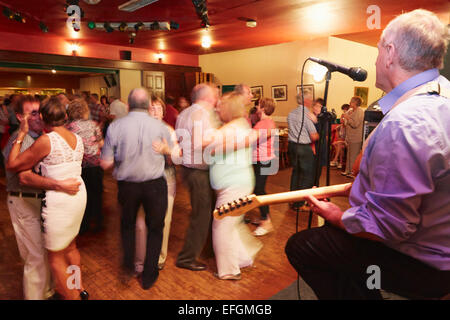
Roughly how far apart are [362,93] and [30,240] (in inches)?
347

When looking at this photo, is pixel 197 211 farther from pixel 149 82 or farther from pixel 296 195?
pixel 149 82

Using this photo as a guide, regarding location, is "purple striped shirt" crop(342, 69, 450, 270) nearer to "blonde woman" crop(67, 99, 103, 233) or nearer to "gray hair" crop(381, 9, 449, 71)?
"gray hair" crop(381, 9, 449, 71)

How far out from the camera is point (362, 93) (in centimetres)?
874

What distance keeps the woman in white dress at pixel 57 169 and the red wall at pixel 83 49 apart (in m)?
6.54

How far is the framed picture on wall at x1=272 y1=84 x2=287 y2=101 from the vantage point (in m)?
8.39

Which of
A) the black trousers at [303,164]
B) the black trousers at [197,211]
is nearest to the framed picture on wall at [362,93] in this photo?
the black trousers at [303,164]

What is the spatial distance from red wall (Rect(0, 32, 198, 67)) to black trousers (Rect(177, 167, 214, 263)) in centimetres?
682

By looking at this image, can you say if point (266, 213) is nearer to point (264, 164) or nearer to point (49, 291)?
point (264, 164)

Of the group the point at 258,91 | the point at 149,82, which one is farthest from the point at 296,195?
the point at 149,82

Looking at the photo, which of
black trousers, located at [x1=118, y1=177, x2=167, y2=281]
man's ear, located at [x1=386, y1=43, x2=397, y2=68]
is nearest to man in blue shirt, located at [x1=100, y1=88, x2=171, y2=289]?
black trousers, located at [x1=118, y1=177, x2=167, y2=281]

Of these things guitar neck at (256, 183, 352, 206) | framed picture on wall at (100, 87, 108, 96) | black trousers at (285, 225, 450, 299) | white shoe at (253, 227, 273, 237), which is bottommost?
white shoe at (253, 227, 273, 237)

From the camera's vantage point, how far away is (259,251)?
10.1 feet

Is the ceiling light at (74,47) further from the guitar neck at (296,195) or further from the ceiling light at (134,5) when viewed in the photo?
the guitar neck at (296,195)
